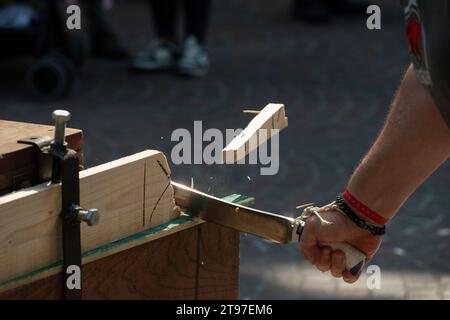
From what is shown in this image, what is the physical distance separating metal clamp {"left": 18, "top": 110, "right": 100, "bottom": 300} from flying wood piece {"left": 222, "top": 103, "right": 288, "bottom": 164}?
29cm

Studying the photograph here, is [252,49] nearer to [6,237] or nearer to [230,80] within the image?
[230,80]

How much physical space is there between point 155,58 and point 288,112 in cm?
128

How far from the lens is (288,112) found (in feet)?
20.9

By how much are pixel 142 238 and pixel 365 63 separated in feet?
20.4

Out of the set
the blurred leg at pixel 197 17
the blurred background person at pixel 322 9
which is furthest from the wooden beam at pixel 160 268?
the blurred background person at pixel 322 9

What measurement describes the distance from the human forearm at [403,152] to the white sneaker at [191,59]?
208 inches

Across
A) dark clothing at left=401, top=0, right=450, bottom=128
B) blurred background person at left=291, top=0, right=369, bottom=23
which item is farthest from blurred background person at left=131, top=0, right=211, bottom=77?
dark clothing at left=401, top=0, right=450, bottom=128

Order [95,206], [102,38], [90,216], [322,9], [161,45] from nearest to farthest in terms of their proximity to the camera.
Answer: [90,216] < [95,206] < [161,45] < [102,38] < [322,9]

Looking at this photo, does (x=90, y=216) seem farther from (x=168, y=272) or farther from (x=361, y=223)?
(x=361, y=223)

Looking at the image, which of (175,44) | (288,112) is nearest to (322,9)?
(175,44)

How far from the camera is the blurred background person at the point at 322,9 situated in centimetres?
936

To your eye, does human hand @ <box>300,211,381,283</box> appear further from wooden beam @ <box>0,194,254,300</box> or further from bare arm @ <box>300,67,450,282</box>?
wooden beam @ <box>0,194,254,300</box>

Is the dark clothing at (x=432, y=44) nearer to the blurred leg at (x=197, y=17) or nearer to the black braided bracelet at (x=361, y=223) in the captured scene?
the black braided bracelet at (x=361, y=223)

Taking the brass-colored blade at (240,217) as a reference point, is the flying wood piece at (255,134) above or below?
above
